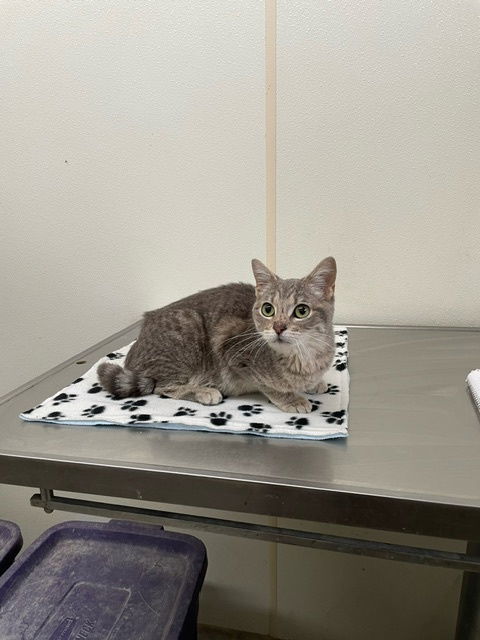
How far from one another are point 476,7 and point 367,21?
26 cm

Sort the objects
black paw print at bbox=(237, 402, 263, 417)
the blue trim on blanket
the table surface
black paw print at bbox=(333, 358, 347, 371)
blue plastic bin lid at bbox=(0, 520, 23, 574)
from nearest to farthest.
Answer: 1. the table surface
2. the blue trim on blanket
3. black paw print at bbox=(237, 402, 263, 417)
4. black paw print at bbox=(333, 358, 347, 371)
5. blue plastic bin lid at bbox=(0, 520, 23, 574)

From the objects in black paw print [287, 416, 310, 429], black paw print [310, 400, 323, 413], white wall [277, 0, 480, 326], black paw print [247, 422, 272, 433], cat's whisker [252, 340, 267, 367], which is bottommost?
black paw print [310, 400, 323, 413]

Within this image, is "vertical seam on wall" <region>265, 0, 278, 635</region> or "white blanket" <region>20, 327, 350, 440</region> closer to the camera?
"white blanket" <region>20, 327, 350, 440</region>

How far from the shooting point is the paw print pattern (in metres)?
0.76

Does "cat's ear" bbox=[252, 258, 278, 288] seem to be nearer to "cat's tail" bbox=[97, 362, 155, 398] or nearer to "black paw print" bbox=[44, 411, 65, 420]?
"cat's tail" bbox=[97, 362, 155, 398]

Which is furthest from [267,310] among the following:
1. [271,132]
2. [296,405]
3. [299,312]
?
[271,132]

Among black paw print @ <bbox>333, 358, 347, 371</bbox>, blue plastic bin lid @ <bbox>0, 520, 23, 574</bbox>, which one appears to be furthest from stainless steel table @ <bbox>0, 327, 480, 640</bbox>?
blue plastic bin lid @ <bbox>0, 520, 23, 574</bbox>

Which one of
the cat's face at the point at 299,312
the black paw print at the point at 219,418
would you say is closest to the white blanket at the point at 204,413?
the black paw print at the point at 219,418

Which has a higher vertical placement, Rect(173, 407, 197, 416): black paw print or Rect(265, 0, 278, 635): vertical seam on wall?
Rect(265, 0, 278, 635): vertical seam on wall

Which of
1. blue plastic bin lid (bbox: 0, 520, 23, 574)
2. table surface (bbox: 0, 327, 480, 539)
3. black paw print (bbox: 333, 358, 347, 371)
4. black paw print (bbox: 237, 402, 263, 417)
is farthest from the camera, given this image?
blue plastic bin lid (bbox: 0, 520, 23, 574)

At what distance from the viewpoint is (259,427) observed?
0.76m

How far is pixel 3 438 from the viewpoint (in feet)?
2.53

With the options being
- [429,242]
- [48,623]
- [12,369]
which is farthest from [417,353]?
[12,369]

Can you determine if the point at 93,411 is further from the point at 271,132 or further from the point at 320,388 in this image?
the point at 271,132
